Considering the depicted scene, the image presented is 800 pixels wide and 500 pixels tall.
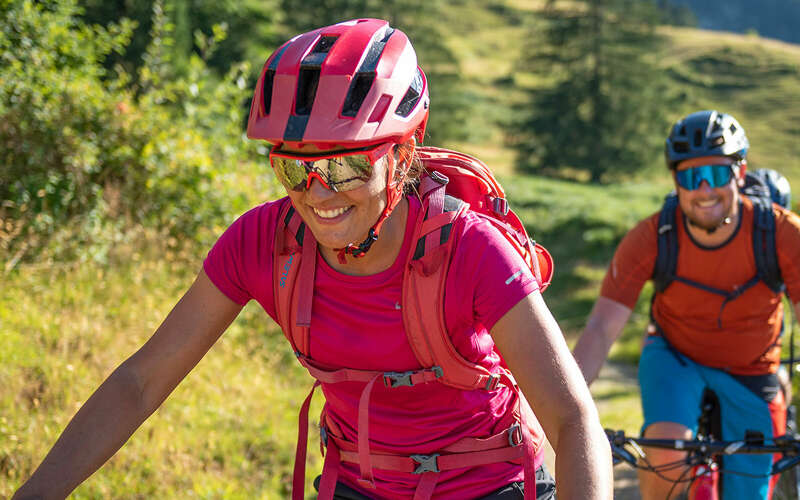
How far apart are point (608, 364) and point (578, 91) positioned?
117 feet

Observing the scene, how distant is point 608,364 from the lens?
446 inches

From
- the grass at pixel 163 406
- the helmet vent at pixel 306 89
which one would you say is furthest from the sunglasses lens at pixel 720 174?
the grass at pixel 163 406

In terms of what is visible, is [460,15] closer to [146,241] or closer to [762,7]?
[762,7]

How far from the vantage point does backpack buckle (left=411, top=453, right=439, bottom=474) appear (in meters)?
2.53

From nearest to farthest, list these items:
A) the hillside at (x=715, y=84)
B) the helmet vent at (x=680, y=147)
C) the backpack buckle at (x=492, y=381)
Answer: the backpack buckle at (x=492, y=381)
the helmet vent at (x=680, y=147)
the hillside at (x=715, y=84)

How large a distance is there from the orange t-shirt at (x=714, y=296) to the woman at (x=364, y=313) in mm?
2279

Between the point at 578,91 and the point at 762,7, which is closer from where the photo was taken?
the point at 578,91

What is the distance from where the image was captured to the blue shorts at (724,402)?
4574 millimetres

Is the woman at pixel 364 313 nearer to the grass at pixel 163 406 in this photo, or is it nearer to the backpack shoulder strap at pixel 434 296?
the backpack shoulder strap at pixel 434 296

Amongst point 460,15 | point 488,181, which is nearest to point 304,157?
point 488,181

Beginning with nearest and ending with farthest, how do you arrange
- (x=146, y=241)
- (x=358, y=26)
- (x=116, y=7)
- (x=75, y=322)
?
(x=358, y=26)
(x=75, y=322)
(x=146, y=241)
(x=116, y=7)

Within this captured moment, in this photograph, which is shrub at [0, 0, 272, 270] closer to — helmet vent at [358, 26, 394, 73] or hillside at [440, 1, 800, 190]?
helmet vent at [358, 26, 394, 73]

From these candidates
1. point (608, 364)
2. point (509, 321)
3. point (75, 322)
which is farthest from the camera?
point (608, 364)

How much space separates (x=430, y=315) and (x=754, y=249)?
2.97m
